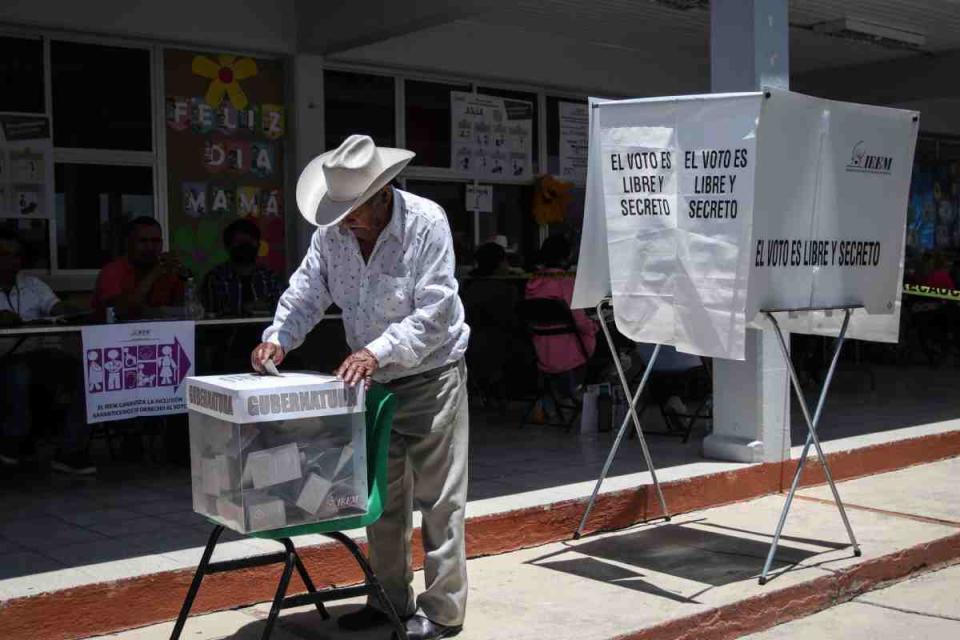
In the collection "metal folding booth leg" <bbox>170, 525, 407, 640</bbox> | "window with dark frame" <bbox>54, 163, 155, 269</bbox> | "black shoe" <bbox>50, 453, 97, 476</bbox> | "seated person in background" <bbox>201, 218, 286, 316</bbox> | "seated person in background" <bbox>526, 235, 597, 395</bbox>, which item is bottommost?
"black shoe" <bbox>50, 453, 97, 476</bbox>

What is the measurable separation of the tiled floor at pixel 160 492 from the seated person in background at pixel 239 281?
1.20 meters

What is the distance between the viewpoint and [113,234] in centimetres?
947

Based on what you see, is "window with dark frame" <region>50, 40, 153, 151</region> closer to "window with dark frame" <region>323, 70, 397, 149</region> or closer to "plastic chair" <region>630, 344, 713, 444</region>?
"window with dark frame" <region>323, 70, 397, 149</region>

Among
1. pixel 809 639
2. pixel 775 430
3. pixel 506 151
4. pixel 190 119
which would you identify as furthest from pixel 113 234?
pixel 809 639

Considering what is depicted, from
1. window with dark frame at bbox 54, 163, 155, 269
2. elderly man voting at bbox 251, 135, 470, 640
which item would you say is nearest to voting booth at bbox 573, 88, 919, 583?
elderly man voting at bbox 251, 135, 470, 640

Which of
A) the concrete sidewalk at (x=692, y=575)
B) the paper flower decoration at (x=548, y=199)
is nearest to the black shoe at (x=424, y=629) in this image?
the concrete sidewalk at (x=692, y=575)

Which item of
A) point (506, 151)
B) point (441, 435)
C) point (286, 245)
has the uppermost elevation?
point (506, 151)

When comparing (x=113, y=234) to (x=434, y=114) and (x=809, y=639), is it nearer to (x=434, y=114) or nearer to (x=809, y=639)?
(x=434, y=114)

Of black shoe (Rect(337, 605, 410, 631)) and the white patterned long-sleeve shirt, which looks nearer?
the white patterned long-sleeve shirt

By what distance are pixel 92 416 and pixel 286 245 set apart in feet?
12.4

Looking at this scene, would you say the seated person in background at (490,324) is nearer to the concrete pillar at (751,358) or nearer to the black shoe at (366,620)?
the concrete pillar at (751,358)

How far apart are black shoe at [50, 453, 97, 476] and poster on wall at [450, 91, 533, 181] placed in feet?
17.5

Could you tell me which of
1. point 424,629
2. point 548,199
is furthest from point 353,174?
point 548,199

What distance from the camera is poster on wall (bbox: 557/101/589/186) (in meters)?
12.6
